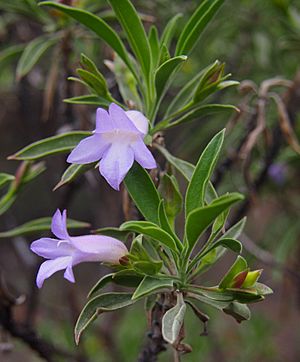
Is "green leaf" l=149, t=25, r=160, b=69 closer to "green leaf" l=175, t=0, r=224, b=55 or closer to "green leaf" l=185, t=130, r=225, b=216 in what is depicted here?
"green leaf" l=175, t=0, r=224, b=55

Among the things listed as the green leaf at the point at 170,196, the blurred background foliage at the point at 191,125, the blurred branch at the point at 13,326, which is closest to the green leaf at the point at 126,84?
the green leaf at the point at 170,196

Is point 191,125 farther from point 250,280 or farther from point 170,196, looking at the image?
point 250,280

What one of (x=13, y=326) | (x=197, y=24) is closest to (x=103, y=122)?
(x=197, y=24)

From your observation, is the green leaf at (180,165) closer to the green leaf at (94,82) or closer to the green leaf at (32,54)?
the green leaf at (94,82)

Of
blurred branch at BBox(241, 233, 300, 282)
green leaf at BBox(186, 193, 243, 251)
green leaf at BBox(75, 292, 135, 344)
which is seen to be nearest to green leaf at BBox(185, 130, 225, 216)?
green leaf at BBox(186, 193, 243, 251)

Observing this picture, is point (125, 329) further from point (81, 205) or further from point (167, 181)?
point (167, 181)

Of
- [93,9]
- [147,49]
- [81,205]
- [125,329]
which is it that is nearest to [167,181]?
[147,49]

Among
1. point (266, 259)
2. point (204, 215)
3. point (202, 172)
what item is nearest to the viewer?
point (204, 215)
